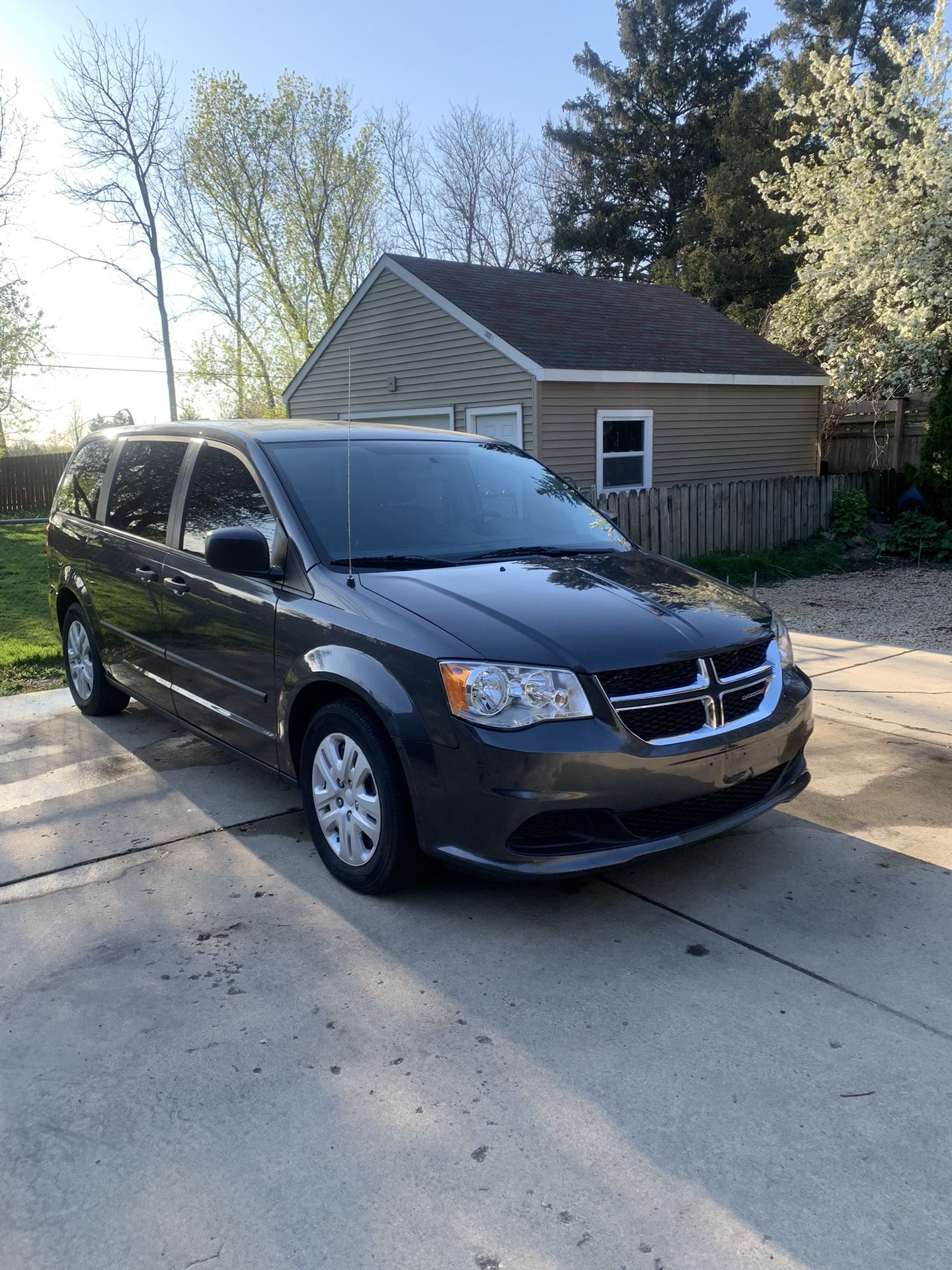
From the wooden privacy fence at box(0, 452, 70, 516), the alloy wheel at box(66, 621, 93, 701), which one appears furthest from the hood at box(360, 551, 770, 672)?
the wooden privacy fence at box(0, 452, 70, 516)

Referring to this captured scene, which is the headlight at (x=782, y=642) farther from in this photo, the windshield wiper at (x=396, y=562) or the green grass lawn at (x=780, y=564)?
the green grass lawn at (x=780, y=564)

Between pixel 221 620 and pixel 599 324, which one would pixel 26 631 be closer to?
pixel 221 620

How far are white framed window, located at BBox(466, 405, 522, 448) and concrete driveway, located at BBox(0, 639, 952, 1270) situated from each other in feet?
33.6

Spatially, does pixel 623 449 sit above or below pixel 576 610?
above

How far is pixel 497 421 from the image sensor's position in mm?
14367

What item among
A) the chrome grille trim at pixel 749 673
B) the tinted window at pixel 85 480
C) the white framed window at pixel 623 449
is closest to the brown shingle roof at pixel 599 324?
the white framed window at pixel 623 449

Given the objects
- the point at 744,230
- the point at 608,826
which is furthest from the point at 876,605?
the point at 744,230

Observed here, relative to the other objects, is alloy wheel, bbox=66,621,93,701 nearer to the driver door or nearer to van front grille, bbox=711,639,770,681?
the driver door

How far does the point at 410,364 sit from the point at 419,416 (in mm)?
835

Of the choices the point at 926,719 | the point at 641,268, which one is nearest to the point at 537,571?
the point at 926,719

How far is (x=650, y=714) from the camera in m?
3.31

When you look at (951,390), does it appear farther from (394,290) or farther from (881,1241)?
(881,1241)

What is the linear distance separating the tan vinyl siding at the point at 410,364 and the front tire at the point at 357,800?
10.4 metres

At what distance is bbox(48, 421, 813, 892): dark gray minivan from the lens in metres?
3.21
